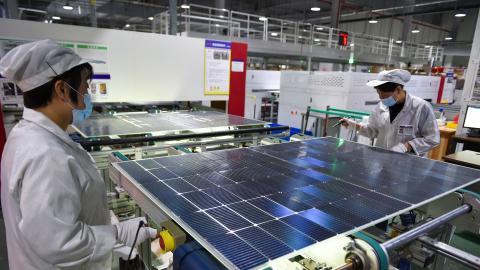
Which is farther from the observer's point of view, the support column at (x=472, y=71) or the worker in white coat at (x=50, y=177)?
the support column at (x=472, y=71)

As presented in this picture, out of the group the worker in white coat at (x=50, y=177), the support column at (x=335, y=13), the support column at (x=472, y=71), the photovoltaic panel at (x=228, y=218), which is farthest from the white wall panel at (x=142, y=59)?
the support column at (x=335, y=13)

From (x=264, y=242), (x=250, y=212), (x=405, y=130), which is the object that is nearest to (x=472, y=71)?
(x=405, y=130)

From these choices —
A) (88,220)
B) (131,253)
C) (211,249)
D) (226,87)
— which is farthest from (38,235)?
(226,87)

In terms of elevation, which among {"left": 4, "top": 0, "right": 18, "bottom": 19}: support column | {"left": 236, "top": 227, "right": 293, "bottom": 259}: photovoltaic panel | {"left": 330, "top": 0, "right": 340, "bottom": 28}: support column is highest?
{"left": 330, "top": 0, "right": 340, "bottom": 28}: support column

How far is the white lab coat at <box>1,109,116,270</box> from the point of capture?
2.94 feet

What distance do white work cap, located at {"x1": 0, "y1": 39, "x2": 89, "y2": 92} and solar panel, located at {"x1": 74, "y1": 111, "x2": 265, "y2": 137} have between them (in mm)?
1057

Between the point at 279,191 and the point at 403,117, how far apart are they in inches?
72.9

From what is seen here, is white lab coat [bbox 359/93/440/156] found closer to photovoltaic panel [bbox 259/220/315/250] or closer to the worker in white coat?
photovoltaic panel [bbox 259/220/315/250]

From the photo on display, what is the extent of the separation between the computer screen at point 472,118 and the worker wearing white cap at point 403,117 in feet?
7.40

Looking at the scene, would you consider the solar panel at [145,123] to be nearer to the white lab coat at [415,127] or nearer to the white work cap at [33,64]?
the white work cap at [33,64]

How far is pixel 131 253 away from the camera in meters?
1.18

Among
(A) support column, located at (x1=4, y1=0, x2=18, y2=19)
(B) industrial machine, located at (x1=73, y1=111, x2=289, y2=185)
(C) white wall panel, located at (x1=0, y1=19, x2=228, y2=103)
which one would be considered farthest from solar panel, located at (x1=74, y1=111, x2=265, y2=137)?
(A) support column, located at (x1=4, y1=0, x2=18, y2=19)

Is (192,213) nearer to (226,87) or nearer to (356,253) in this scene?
(356,253)

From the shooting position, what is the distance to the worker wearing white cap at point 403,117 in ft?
8.11
